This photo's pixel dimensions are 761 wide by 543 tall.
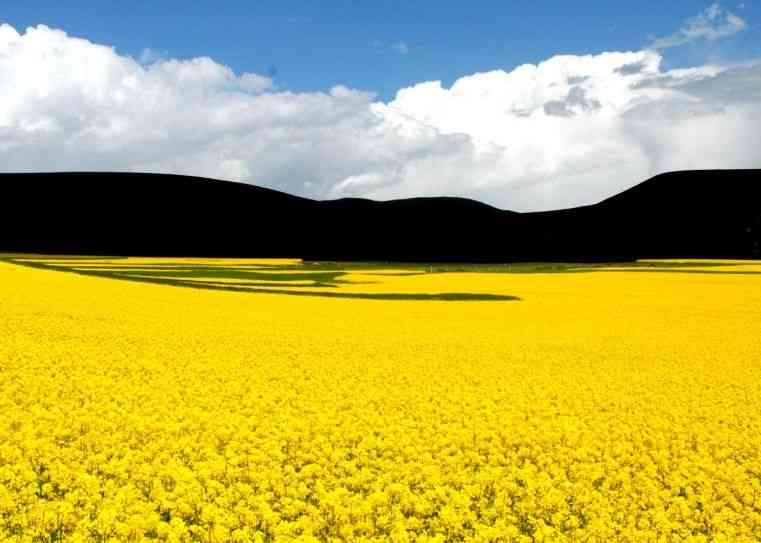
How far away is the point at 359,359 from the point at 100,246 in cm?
10038

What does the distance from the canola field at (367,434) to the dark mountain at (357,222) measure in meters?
92.9

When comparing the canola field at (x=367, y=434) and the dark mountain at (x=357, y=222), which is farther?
the dark mountain at (x=357, y=222)

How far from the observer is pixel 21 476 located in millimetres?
9578

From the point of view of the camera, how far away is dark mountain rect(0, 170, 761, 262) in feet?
381

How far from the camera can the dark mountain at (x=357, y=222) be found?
11612cm

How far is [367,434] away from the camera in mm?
12422

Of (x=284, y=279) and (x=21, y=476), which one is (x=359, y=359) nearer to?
(x=21, y=476)

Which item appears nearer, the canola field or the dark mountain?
the canola field

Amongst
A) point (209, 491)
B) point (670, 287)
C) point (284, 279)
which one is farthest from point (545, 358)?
point (284, 279)

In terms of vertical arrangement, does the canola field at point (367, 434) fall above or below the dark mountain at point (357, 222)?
below

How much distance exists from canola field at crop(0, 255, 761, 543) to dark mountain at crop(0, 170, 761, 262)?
3657 inches

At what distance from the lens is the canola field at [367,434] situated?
8766 mm

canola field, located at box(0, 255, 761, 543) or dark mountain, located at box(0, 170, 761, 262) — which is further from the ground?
dark mountain, located at box(0, 170, 761, 262)

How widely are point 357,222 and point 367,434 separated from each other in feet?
404
